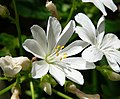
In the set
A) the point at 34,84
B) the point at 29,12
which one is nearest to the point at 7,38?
the point at 29,12

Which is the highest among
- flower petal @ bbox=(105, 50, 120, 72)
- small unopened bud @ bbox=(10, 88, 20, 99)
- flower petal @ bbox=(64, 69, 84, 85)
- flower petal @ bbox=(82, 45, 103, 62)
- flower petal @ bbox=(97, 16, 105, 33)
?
flower petal @ bbox=(97, 16, 105, 33)

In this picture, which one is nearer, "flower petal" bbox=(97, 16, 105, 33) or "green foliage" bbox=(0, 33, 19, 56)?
"flower petal" bbox=(97, 16, 105, 33)

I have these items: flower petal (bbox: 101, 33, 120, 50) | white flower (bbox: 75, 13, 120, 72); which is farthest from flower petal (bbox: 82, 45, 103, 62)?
flower petal (bbox: 101, 33, 120, 50)

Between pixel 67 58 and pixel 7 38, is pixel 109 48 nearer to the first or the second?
pixel 67 58

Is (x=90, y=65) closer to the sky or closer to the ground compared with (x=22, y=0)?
closer to the ground

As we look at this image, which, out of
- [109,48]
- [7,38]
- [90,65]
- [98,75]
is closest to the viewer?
[90,65]

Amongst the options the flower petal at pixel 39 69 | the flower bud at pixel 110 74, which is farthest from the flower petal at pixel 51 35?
the flower bud at pixel 110 74

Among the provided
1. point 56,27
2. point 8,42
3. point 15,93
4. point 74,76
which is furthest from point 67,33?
point 8,42

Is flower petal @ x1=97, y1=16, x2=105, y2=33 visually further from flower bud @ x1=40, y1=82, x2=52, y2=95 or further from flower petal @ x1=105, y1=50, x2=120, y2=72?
flower bud @ x1=40, y1=82, x2=52, y2=95
